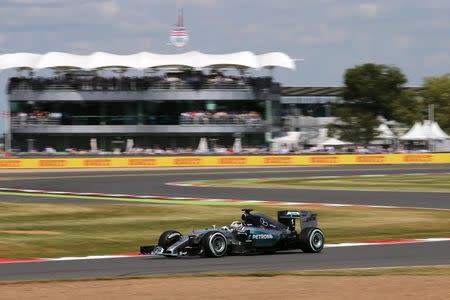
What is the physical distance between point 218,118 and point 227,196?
164 ft

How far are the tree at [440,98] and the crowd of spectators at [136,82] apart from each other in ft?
101

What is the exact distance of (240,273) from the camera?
15.8m

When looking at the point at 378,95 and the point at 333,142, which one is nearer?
the point at 333,142

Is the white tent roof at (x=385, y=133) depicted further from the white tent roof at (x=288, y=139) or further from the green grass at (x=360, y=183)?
the green grass at (x=360, y=183)

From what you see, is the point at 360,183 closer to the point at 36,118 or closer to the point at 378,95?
the point at 36,118

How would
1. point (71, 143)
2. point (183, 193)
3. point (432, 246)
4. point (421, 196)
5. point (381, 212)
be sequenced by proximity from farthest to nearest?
point (71, 143) < point (183, 193) < point (421, 196) < point (381, 212) < point (432, 246)

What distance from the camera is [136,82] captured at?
9275 centimetres

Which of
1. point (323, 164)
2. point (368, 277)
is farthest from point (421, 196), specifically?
point (323, 164)

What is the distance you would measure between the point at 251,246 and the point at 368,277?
13.2ft

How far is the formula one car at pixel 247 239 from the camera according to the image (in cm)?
1822

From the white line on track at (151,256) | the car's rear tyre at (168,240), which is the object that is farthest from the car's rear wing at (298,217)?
the car's rear tyre at (168,240)

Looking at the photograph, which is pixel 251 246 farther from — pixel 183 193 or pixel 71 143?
pixel 71 143

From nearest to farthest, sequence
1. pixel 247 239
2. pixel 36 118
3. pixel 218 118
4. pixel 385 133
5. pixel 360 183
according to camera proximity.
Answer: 1. pixel 247 239
2. pixel 360 183
3. pixel 218 118
4. pixel 36 118
5. pixel 385 133

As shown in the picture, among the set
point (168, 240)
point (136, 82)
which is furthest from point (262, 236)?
point (136, 82)
